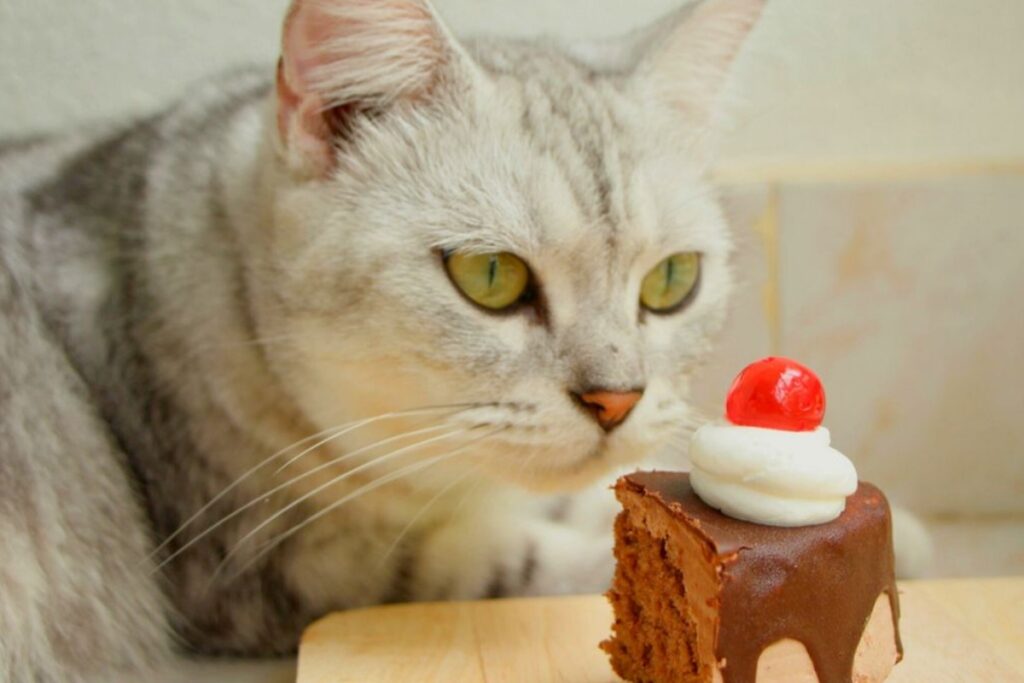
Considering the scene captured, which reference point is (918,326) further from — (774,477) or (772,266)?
(774,477)

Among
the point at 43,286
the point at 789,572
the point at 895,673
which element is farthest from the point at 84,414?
the point at 895,673

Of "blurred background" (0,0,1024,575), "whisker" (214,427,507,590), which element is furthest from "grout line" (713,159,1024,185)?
"whisker" (214,427,507,590)

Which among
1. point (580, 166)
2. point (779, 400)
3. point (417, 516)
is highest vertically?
point (580, 166)

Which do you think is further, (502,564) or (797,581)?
(502,564)

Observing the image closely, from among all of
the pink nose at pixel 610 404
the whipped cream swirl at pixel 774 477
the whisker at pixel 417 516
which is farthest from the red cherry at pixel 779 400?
the whisker at pixel 417 516

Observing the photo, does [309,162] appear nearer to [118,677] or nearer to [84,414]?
[84,414]

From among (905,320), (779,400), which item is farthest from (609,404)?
(905,320)
